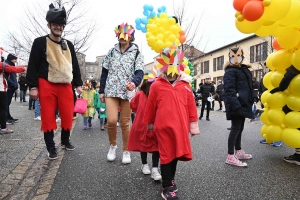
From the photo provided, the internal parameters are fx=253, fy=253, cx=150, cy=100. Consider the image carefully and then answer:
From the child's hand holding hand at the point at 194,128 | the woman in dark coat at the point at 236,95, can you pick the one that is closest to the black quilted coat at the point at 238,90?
the woman in dark coat at the point at 236,95

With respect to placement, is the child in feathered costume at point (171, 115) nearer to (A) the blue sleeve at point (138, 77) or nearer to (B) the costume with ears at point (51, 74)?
(A) the blue sleeve at point (138, 77)

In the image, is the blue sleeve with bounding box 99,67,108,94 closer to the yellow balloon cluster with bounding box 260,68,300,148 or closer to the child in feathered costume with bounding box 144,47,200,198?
the child in feathered costume with bounding box 144,47,200,198

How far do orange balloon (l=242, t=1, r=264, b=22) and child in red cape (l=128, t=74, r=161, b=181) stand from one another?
4.84ft

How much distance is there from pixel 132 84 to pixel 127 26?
963mm

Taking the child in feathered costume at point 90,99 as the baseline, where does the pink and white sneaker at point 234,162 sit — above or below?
below

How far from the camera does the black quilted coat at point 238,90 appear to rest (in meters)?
3.95

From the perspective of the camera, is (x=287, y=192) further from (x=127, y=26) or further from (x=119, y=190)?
(x=127, y=26)

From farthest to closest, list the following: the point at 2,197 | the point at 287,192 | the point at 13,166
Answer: the point at 13,166 < the point at 287,192 < the point at 2,197

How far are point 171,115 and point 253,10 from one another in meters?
1.58

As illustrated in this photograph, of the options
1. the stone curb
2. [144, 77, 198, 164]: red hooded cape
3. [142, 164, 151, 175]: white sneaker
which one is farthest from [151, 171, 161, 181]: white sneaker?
the stone curb

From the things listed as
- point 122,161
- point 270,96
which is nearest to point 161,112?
point 122,161

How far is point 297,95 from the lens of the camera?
376 cm

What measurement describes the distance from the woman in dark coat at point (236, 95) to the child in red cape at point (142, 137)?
134 centimetres

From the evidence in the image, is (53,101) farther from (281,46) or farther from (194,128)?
(281,46)
